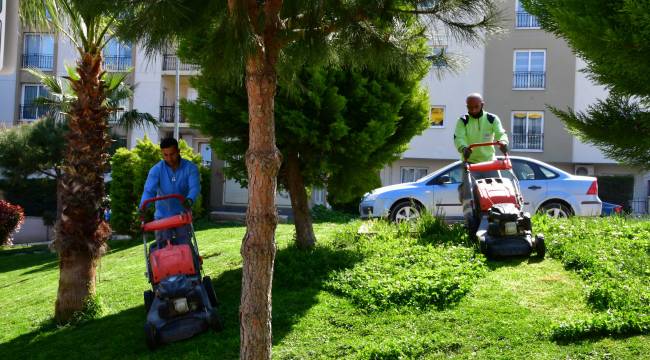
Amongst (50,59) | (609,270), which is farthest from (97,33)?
(50,59)

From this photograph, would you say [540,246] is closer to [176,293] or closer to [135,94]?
[176,293]

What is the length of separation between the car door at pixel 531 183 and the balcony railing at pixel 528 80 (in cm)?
1799

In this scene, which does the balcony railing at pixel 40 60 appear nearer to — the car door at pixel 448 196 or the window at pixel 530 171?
the car door at pixel 448 196

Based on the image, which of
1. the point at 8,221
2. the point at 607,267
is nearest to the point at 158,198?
the point at 607,267

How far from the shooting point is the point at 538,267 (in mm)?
7324

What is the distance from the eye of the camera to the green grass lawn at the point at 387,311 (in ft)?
17.9

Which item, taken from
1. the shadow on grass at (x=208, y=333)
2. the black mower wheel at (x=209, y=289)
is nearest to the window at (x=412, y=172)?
the shadow on grass at (x=208, y=333)

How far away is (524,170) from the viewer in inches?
512

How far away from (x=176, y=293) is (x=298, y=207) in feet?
10.6

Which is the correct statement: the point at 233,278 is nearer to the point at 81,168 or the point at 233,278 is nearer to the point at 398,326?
the point at 81,168

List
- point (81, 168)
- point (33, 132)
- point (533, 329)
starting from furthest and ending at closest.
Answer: point (33, 132), point (81, 168), point (533, 329)

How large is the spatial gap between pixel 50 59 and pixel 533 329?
35.4 m

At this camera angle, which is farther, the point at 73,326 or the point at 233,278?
the point at 233,278

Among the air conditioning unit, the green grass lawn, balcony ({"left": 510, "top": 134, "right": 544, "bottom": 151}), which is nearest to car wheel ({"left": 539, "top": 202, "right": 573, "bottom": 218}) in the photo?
the green grass lawn
